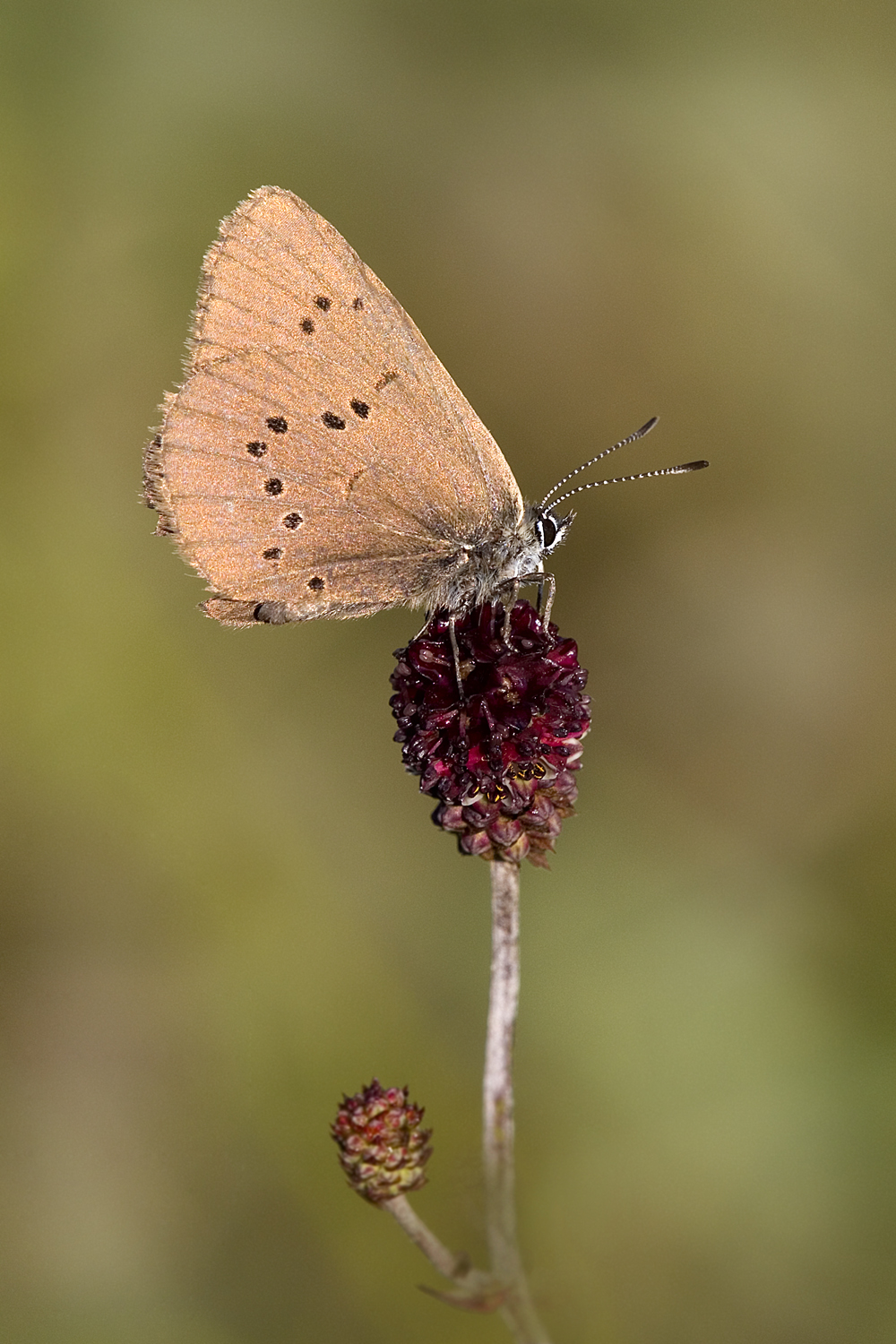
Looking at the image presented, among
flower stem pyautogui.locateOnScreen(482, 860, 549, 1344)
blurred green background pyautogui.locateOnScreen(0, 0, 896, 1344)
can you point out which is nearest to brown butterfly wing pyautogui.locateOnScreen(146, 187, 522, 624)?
flower stem pyautogui.locateOnScreen(482, 860, 549, 1344)

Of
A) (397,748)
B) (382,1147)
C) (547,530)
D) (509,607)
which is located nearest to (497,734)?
(509,607)

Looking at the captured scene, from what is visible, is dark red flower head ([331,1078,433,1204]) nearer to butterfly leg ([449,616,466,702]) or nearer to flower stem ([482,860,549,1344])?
flower stem ([482,860,549,1344])

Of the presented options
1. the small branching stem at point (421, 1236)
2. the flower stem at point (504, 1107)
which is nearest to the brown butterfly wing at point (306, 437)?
the flower stem at point (504, 1107)

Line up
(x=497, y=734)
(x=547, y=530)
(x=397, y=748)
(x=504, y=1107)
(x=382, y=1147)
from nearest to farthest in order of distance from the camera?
(x=497, y=734)
(x=382, y=1147)
(x=504, y=1107)
(x=547, y=530)
(x=397, y=748)

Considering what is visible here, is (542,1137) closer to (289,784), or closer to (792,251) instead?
(289,784)

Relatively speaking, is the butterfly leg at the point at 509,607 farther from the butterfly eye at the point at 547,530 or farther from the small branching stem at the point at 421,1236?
the small branching stem at the point at 421,1236

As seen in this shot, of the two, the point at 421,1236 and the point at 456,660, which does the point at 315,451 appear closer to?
the point at 456,660
